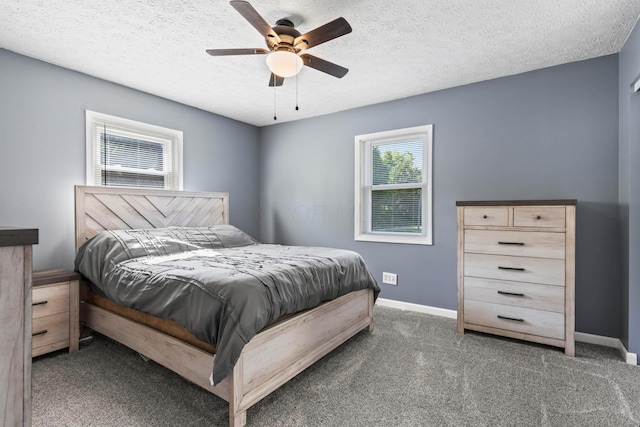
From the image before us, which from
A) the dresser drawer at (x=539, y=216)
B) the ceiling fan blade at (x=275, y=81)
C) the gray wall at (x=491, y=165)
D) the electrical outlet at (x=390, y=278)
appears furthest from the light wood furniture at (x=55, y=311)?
the dresser drawer at (x=539, y=216)

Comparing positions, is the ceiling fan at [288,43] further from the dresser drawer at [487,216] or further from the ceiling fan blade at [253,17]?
the dresser drawer at [487,216]

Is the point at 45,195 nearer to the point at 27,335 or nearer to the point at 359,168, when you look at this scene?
the point at 27,335

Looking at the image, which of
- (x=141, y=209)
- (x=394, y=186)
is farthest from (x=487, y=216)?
(x=141, y=209)

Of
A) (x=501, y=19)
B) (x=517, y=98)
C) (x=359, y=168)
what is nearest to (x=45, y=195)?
(x=359, y=168)

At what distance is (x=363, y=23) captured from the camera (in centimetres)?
217

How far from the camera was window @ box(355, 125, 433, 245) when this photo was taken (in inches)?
137

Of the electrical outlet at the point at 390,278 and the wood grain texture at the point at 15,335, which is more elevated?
the wood grain texture at the point at 15,335

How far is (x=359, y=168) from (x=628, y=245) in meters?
2.53

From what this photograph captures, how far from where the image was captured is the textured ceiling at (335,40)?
2000mm

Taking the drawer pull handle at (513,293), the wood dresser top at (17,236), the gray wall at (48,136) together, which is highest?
the gray wall at (48,136)

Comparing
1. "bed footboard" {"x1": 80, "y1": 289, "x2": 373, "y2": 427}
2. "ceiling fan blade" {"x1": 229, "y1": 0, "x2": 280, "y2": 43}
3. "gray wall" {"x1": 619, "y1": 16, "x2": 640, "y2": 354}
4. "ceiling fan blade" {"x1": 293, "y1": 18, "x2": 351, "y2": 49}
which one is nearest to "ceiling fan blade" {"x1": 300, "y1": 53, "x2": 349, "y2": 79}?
"ceiling fan blade" {"x1": 293, "y1": 18, "x2": 351, "y2": 49}

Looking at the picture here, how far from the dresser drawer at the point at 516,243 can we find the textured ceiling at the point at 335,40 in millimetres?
1507

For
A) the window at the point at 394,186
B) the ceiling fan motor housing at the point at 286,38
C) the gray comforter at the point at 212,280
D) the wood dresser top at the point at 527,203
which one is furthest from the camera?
the window at the point at 394,186

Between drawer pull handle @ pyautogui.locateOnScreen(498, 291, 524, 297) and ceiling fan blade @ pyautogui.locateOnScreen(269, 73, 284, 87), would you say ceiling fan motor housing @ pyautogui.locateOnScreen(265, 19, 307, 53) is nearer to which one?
ceiling fan blade @ pyautogui.locateOnScreen(269, 73, 284, 87)
